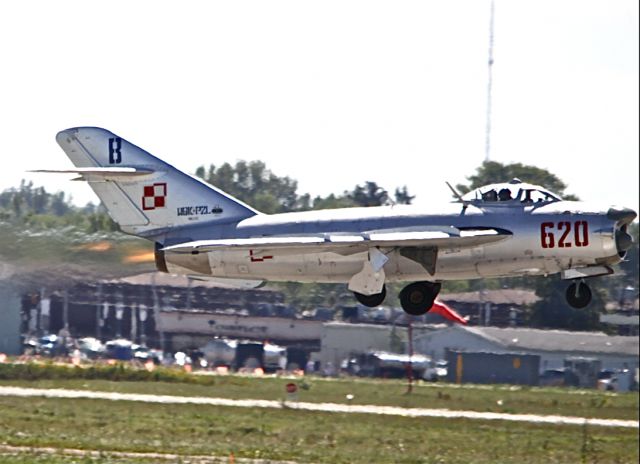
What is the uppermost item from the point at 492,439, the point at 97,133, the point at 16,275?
the point at 97,133

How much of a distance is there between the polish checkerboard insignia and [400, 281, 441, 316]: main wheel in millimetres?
5178

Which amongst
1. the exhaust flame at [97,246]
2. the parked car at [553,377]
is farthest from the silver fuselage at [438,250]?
the parked car at [553,377]

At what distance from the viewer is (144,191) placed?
29.6 meters

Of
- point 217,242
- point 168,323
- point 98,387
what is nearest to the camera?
point 217,242

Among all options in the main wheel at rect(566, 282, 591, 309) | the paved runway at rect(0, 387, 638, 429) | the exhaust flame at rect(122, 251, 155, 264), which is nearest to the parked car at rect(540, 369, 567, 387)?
the paved runway at rect(0, 387, 638, 429)

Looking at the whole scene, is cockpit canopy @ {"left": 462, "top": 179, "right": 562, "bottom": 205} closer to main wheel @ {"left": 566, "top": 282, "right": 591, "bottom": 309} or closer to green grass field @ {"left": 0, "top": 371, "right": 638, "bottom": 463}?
main wheel @ {"left": 566, "top": 282, "right": 591, "bottom": 309}

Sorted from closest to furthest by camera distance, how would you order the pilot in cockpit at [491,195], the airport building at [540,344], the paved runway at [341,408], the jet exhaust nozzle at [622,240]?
the jet exhaust nozzle at [622,240] < the pilot in cockpit at [491,195] < the paved runway at [341,408] < the airport building at [540,344]

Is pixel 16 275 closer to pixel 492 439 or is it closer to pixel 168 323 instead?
pixel 492 439

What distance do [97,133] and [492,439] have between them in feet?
41.8

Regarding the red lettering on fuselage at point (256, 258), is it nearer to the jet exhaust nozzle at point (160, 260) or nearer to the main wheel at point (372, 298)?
the jet exhaust nozzle at point (160, 260)

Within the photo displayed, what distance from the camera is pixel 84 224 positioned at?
34.3 meters

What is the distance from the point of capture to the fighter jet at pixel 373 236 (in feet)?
90.0

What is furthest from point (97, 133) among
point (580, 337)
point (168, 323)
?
point (580, 337)

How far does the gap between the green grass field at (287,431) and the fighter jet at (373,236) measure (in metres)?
4.14
